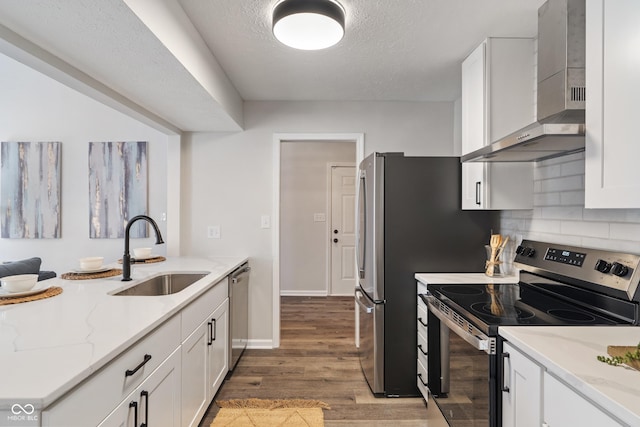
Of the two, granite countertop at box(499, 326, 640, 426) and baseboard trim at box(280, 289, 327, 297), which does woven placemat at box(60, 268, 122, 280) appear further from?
baseboard trim at box(280, 289, 327, 297)

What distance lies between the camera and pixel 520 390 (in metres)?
1.18

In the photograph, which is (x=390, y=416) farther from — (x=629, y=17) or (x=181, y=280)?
(x=629, y=17)

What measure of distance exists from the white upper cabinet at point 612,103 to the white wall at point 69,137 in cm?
362

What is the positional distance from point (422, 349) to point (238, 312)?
1.51 metres

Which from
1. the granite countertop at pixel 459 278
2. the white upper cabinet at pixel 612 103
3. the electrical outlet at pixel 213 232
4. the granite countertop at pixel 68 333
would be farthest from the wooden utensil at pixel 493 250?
the electrical outlet at pixel 213 232

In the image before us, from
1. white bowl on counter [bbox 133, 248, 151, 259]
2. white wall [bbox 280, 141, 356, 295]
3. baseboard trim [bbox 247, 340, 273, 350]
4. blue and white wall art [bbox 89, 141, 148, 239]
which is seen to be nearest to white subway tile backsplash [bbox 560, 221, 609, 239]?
baseboard trim [bbox 247, 340, 273, 350]

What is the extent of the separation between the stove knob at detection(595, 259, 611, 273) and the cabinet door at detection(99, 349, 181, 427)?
1.95m

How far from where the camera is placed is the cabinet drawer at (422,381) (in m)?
2.10

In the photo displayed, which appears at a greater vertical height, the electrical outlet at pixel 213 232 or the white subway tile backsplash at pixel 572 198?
the white subway tile backsplash at pixel 572 198

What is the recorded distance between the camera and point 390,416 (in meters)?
2.13

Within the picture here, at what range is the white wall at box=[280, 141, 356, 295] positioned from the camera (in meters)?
5.13

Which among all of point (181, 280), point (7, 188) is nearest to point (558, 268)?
point (181, 280)

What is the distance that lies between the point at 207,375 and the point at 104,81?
185cm

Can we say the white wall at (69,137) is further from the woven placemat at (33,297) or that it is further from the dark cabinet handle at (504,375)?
the dark cabinet handle at (504,375)
